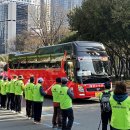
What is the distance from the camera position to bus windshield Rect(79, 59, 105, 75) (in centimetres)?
2200

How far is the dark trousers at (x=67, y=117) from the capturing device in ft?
38.9

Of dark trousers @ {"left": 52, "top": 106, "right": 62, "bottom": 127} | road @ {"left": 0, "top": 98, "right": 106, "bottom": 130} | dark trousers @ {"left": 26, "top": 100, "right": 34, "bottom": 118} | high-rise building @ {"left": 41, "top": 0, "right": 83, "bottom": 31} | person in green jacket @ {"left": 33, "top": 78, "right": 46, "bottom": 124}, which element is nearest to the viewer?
dark trousers @ {"left": 52, "top": 106, "right": 62, "bottom": 127}

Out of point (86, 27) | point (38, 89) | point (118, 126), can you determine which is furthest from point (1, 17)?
point (118, 126)

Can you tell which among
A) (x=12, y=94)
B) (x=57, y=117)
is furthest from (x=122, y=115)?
(x=12, y=94)

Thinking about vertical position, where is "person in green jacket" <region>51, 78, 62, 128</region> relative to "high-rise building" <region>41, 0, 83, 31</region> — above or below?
below

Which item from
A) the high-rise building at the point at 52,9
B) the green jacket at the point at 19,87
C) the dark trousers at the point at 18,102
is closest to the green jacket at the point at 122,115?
the green jacket at the point at 19,87

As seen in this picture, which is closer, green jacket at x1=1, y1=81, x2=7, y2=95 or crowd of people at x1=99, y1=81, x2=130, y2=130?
crowd of people at x1=99, y1=81, x2=130, y2=130

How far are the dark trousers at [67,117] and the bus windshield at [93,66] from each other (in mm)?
9925

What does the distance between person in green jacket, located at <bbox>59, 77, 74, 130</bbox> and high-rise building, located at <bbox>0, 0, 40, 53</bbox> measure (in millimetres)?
50903

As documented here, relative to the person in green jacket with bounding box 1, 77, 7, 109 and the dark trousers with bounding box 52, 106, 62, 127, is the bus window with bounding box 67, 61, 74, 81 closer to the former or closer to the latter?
the person in green jacket with bounding box 1, 77, 7, 109

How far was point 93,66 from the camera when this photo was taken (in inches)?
874

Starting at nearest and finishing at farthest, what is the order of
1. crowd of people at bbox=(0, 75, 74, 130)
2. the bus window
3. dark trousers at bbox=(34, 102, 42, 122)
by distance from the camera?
crowd of people at bbox=(0, 75, 74, 130) → dark trousers at bbox=(34, 102, 42, 122) → the bus window

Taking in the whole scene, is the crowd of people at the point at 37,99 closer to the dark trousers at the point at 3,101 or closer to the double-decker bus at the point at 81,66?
the dark trousers at the point at 3,101

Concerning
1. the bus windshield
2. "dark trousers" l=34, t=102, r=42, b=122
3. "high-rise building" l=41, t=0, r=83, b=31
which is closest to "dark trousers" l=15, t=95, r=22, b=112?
"dark trousers" l=34, t=102, r=42, b=122
